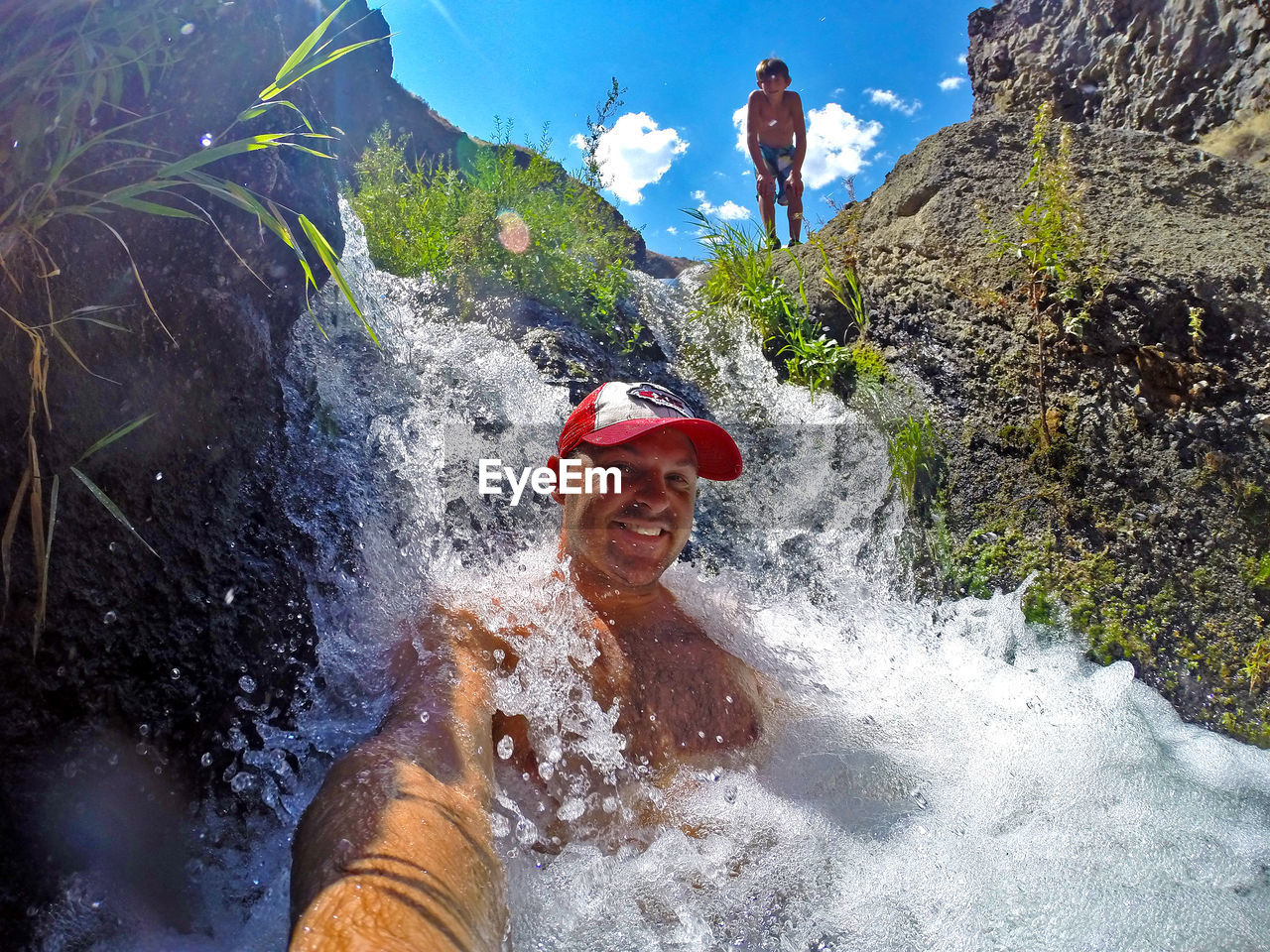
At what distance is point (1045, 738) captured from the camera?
2.29 metres

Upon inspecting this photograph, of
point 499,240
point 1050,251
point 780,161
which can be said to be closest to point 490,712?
point 1050,251

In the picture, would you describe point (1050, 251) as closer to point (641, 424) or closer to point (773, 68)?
point (641, 424)

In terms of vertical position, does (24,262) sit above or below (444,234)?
below

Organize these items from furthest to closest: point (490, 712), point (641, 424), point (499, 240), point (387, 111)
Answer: point (387, 111) < point (499, 240) < point (641, 424) < point (490, 712)

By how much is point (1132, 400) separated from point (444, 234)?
3.69 meters

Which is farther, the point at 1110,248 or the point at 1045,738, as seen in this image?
the point at 1110,248

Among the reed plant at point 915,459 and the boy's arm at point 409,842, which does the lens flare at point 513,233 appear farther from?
the boy's arm at point 409,842

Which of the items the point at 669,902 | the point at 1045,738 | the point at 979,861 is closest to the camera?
the point at 669,902

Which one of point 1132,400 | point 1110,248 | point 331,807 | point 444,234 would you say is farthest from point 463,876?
point 444,234

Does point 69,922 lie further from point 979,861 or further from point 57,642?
point 979,861

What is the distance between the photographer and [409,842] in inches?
48.6

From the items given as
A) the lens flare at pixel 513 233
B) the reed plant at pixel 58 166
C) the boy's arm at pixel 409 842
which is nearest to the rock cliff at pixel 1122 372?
the lens flare at pixel 513 233

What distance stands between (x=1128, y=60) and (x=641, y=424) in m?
4.84

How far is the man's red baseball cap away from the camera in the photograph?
221cm
